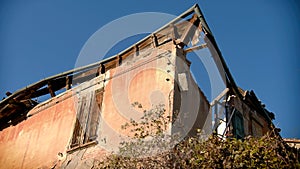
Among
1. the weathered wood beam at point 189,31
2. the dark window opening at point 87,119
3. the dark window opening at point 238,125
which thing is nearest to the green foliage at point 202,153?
the dark window opening at point 87,119

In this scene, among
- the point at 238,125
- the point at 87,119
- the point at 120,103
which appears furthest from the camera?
the point at 238,125

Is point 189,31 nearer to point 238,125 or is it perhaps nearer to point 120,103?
point 120,103

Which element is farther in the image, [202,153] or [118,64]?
[118,64]

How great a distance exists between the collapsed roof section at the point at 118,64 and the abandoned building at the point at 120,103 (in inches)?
1.0

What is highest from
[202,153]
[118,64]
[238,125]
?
[118,64]

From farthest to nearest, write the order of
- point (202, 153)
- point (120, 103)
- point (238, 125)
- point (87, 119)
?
point (238, 125) < point (87, 119) < point (120, 103) < point (202, 153)

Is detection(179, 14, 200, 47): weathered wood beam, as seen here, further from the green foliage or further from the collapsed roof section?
the green foliage

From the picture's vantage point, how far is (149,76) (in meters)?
11.0

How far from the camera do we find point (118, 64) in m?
12.1

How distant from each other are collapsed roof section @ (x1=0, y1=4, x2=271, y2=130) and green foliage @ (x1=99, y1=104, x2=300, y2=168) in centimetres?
277

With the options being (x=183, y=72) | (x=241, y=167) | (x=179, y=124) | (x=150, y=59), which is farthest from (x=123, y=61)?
(x=241, y=167)

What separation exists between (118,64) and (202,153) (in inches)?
183

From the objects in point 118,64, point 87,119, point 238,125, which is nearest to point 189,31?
point 118,64

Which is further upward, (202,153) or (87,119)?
(87,119)
